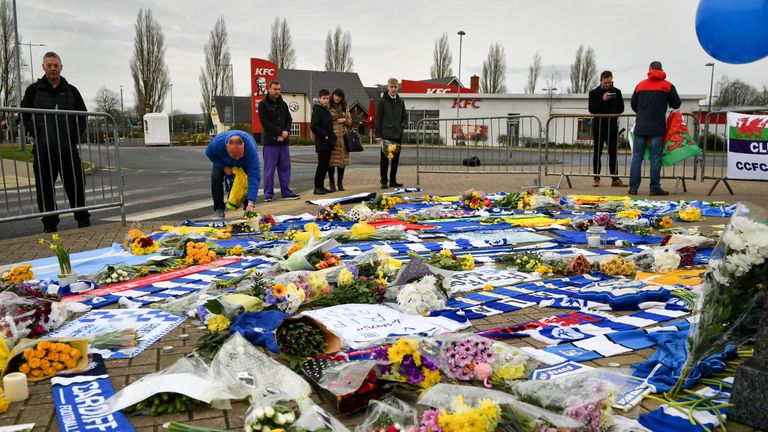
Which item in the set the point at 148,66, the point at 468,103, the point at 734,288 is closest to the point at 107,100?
the point at 148,66

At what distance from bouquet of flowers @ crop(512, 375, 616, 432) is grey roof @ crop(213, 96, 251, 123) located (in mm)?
74567

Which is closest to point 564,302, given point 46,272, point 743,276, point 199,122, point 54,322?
point 743,276

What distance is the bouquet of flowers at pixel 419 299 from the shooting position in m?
4.04

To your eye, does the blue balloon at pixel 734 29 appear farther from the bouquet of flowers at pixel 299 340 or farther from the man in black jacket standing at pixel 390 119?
the man in black jacket standing at pixel 390 119

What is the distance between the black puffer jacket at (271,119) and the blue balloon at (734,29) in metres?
7.49

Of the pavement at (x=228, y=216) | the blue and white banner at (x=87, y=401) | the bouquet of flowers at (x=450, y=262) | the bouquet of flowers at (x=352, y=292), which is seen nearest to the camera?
the blue and white banner at (x=87, y=401)

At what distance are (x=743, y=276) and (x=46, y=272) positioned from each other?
209 inches

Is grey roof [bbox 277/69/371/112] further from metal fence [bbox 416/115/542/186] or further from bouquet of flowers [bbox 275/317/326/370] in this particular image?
bouquet of flowers [bbox 275/317/326/370]

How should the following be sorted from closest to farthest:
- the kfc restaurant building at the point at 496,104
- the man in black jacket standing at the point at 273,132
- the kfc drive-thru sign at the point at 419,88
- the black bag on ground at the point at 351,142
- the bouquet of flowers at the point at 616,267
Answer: the bouquet of flowers at the point at 616,267 → the man in black jacket standing at the point at 273,132 → the black bag on ground at the point at 351,142 → the kfc restaurant building at the point at 496,104 → the kfc drive-thru sign at the point at 419,88

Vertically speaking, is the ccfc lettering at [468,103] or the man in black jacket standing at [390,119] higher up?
the ccfc lettering at [468,103]

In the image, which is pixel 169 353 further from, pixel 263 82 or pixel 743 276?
pixel 263 82

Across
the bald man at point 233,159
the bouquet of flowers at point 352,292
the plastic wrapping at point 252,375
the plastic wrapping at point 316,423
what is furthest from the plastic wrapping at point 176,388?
the bald man at point 233,159

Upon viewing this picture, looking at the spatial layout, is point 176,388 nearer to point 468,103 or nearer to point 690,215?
point 690,215

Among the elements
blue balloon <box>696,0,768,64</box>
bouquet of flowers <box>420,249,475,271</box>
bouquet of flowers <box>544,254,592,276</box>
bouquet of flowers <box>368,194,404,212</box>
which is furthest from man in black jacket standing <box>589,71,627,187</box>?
bouquet of flowers <box>420,249,475,271</box>
